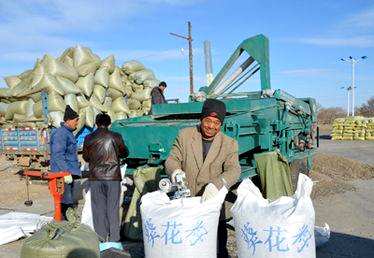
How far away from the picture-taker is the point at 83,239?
122 inches

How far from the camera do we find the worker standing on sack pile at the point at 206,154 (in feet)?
11.4

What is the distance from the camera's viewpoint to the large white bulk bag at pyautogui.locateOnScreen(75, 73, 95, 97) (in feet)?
38.2

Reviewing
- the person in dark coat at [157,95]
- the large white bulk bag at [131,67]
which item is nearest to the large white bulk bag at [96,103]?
the large white bulk bag at [131,67]

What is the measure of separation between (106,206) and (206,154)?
6.64 ft

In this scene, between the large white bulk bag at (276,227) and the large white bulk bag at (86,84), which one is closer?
the large white bulk bag at (276,227)

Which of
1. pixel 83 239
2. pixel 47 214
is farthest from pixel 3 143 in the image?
pixel 83 239

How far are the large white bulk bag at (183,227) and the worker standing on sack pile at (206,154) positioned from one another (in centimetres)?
34

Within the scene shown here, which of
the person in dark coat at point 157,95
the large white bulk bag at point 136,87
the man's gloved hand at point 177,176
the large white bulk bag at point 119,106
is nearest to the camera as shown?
the man's gloved hand at point 177,176

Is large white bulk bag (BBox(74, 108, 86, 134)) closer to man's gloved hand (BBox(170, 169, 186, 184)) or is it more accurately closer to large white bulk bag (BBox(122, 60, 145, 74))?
large white bulk bag (BBox(122, 60, 145, 74))

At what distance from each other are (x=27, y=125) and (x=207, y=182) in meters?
7.78

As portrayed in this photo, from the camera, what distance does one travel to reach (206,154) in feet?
11.6

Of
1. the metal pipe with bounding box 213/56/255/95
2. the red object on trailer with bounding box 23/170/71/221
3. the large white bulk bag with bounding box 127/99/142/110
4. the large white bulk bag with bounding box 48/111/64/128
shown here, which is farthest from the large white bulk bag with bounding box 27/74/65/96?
the red object on trailer with bounding box 23/170/71/221

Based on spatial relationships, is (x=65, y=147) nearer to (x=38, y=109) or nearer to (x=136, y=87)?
(x=38, y=109)

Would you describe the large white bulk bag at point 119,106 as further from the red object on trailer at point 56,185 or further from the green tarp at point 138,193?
the red object on trailer at point 56,185
